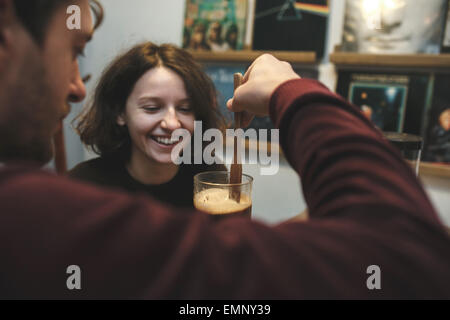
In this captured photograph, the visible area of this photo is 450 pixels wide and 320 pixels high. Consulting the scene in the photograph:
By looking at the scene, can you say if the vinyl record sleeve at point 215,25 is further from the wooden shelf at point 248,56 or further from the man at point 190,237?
the man at point 190,237

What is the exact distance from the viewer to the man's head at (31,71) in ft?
0.98

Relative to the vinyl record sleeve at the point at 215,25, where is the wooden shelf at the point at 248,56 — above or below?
below

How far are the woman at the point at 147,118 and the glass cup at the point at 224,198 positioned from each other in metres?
0.45

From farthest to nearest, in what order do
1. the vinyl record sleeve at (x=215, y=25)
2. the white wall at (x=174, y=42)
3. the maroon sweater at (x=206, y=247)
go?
the vinyl record sleeve at (x=215, y=25), the white wall at (x=174, y=42), the maroon sweater at (x=206, y=247)

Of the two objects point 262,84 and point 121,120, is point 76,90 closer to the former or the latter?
point 262,84

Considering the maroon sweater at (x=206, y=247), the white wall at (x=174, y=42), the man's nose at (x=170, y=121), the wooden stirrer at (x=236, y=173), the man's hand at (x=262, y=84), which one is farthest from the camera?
the white wall at (x=174, y=42)

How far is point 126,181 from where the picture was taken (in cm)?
128

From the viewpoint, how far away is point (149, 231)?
258 mm

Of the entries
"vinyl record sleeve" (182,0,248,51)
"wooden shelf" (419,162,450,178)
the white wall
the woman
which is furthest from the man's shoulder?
"wooden shelf" (419,162,450,178)

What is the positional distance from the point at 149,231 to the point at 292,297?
119 mm

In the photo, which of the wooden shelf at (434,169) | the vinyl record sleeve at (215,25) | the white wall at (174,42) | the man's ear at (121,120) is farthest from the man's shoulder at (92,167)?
the wooden shelf at (434,169)

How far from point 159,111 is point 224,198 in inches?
23.7

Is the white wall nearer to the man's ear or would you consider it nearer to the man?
the man's ear
